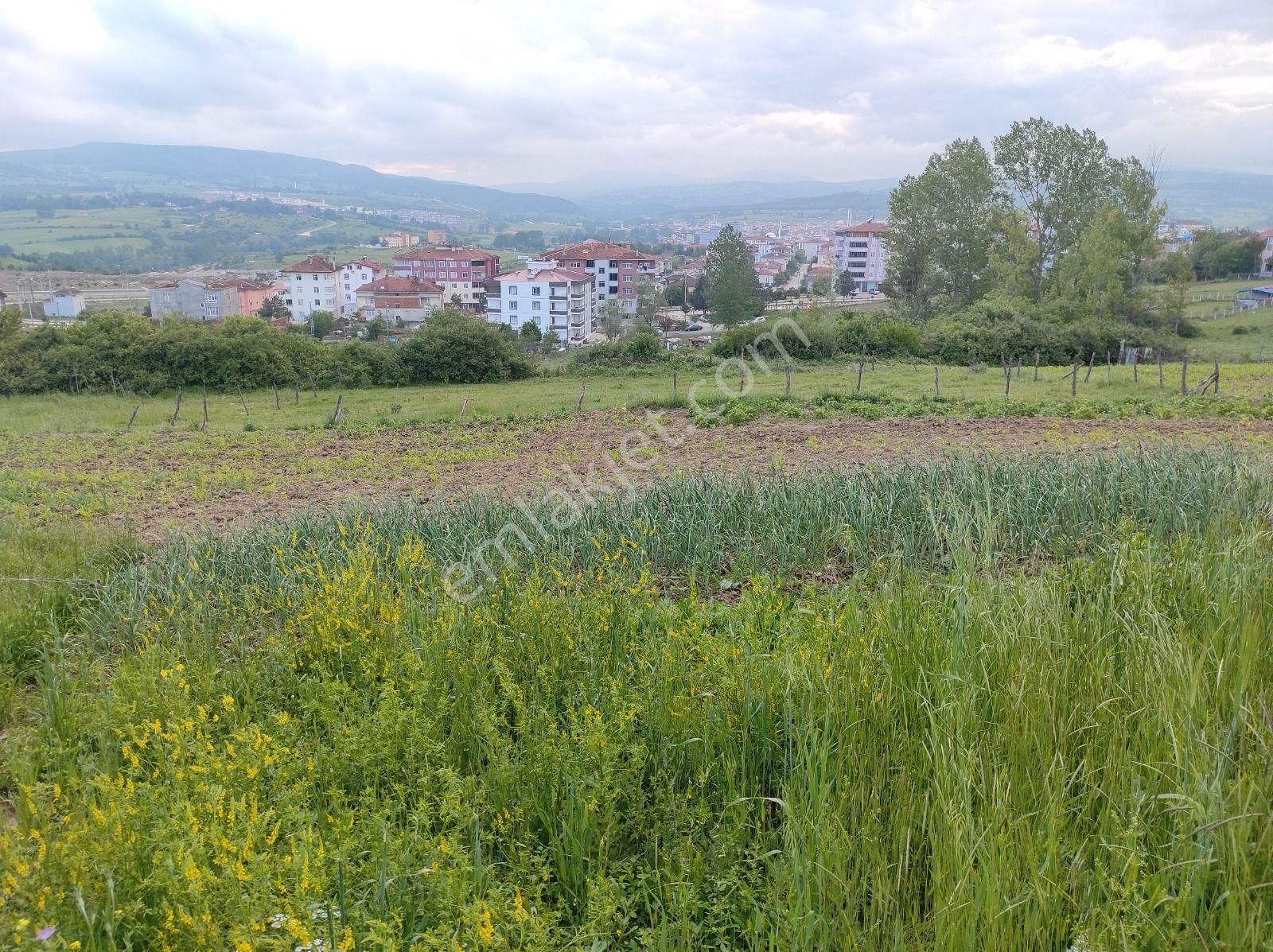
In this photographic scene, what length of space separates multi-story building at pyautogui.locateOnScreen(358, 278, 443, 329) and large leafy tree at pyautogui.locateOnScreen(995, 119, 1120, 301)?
41.4m

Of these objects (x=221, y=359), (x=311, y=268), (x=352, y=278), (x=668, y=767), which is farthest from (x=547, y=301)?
(x=668, y=767)

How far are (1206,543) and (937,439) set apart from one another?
8.66m

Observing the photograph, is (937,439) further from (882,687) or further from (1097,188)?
(1097,188)

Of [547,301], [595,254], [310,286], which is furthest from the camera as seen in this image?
[310,286]

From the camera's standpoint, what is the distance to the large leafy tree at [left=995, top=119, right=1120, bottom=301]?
142 ft

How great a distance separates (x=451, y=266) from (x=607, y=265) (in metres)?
20.1

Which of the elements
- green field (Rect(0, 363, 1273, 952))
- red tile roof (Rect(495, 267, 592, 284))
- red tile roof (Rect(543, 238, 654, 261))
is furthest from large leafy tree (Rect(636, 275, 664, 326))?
green field (Rect(0, 363, 1273, 952))

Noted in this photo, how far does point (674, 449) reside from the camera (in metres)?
13.1

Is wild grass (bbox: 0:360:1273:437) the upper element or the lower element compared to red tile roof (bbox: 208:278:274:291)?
lower

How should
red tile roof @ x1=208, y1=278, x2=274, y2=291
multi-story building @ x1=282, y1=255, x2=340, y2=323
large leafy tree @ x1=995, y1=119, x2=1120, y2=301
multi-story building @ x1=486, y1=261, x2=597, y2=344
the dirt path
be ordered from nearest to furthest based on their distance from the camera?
1. the dirt path
2. large leafy tree @ x1=995, y1=119, x2=1120, y2=301
3. multi-story building @ x1=486, y1=261, x2=597, y2=344
4. red tile roof @ x1=208, y1=278, x2=274, y2=291
5. multi-story building @ x1=282, y1=255, x2=340, y2=323

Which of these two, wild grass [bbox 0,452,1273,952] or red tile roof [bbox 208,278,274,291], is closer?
wild grass [bbox 0,452,1273,952]

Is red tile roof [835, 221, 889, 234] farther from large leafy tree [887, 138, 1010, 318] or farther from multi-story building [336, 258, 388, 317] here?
multi-story building [336, 258, 388, 317]

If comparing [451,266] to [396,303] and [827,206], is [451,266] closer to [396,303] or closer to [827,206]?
[396,303]

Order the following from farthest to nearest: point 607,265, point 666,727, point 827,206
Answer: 1. point 827,206
2. point 607,265
3. point 666,727
